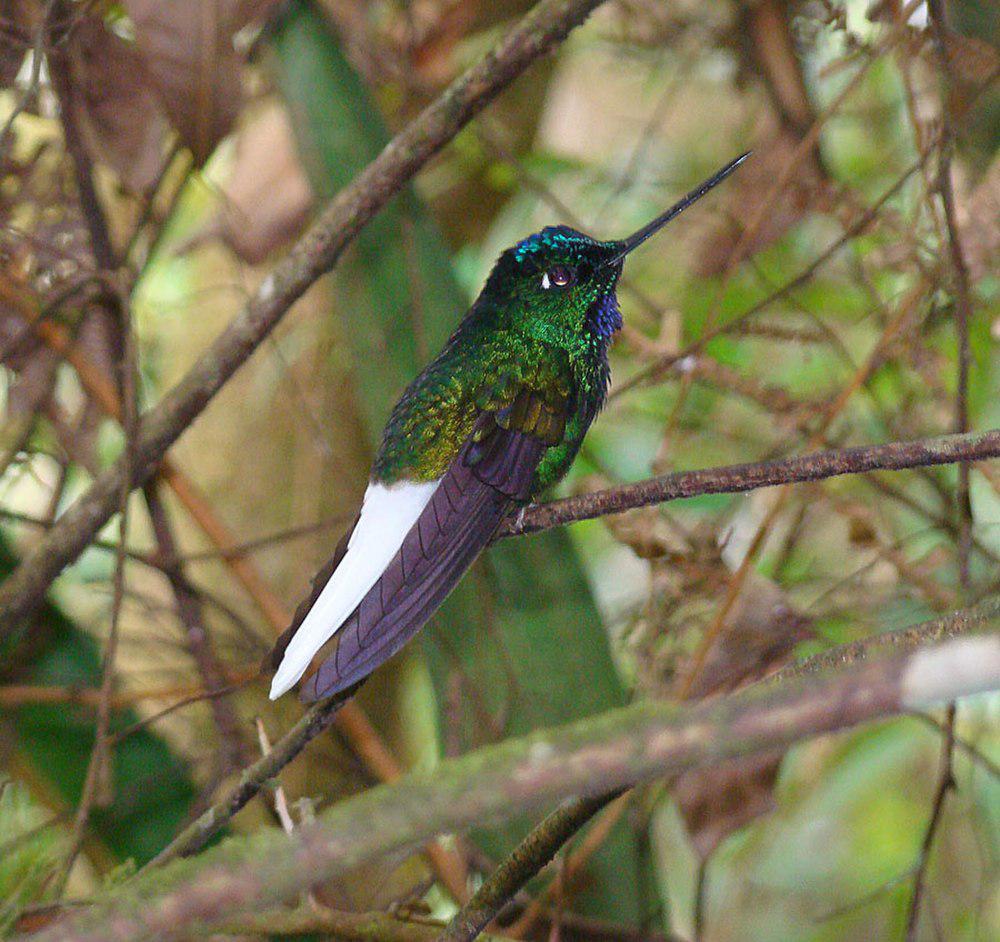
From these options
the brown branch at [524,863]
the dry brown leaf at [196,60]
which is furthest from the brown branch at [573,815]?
the dry brown leaf at [196,60]

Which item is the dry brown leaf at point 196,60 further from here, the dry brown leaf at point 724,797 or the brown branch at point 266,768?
the dry brown leaf at point 724,797

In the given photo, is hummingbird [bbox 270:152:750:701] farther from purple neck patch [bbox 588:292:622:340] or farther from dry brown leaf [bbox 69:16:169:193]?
dry brown leaf [bbox 69:16:169:193]

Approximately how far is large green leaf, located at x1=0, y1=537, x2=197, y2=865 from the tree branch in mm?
1454

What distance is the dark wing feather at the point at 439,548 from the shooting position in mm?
1110

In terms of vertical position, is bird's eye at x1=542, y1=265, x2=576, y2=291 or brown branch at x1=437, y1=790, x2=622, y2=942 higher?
bird's eye at x1=542, y1=265, x2=576, y2=291

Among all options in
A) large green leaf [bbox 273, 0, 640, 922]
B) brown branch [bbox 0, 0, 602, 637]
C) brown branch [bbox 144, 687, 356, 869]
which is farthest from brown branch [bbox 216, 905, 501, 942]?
brown branch [bbox 0, 0, 602, 637]

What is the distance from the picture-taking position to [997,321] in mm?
2002

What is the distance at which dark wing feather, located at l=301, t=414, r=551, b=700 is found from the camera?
111 cm

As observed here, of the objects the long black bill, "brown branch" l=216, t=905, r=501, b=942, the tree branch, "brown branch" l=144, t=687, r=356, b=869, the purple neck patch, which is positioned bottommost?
the tree branch

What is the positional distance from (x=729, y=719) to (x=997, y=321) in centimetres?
163

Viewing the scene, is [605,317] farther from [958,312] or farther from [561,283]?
[958,312]

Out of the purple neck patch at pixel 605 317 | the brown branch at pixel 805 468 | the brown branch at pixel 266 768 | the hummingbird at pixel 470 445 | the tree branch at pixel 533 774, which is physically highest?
the purple neck patch at pixel 605 317

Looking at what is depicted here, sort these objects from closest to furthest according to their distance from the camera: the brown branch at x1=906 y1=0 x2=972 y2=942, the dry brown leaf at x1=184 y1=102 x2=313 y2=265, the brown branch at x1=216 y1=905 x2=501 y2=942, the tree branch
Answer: the tree branch
the brown branch at x1=216 y1=905 x2=501 y2=942
the brown branch at x1=906 y1=0 x2=972 y2=942
the dry brown leaf at x1=184 y1=102 x2=313 y2=265

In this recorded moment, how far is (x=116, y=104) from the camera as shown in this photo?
1917 mm
